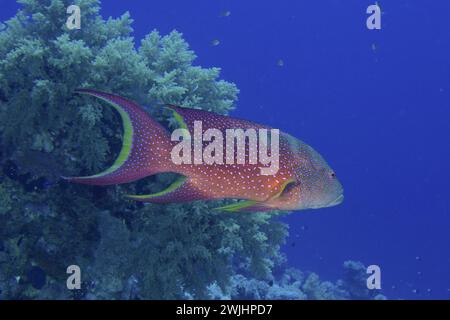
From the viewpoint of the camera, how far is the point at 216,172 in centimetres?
265

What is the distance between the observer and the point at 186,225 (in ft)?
14.1

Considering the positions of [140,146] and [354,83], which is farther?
[354,83]

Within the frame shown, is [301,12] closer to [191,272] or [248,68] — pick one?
[248,68]

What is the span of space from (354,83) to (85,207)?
109281mm

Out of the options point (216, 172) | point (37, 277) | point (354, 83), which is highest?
point (354, 83)

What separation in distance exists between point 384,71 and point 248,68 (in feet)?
127

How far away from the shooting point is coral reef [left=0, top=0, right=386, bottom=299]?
4242mm

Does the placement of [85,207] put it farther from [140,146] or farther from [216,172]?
[216,172]

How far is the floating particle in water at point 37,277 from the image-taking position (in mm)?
4305

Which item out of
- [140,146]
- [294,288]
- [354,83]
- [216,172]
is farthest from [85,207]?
[354,83]

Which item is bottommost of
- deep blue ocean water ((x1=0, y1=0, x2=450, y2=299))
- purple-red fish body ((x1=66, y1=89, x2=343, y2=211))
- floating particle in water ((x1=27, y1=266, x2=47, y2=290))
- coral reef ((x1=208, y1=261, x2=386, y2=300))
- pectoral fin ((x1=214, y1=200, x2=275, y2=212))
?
coral reef ((x1=208, y1=261, x2=386, y2=300))

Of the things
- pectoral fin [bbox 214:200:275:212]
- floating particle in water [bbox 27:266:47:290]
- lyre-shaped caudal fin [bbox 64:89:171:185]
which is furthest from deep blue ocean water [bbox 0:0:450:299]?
lyre-shaped caudal fin [bbox 64:89:171:185]

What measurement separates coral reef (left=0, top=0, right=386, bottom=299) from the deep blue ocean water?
79.7m

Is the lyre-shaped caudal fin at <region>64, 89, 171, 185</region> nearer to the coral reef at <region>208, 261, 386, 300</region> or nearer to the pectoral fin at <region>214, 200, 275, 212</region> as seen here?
the pectoral fin at <region>214, 200, 275, 212</region>
